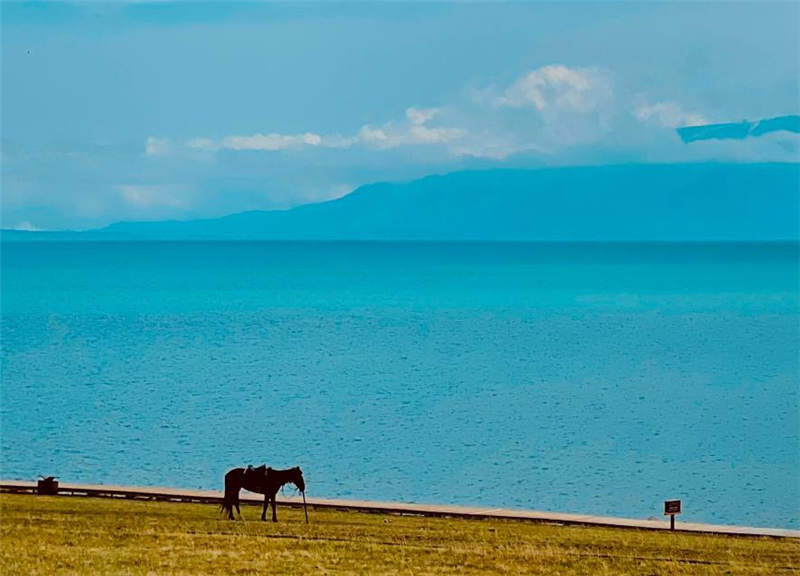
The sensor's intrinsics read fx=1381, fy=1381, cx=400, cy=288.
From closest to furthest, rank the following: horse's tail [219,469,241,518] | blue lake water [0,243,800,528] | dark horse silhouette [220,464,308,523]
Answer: dark horse silhouette [220,464,308,523] < horse's tail [219,469,241,518] < blue lake water [0,243,800,528]

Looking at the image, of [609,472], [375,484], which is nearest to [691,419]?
[609,472]

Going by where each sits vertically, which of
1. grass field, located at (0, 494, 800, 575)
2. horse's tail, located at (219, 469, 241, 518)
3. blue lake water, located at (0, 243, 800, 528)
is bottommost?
grass field, located at (0, 494, 800, 575)

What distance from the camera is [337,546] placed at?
23.9m

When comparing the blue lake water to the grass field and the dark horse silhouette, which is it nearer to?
the grass field

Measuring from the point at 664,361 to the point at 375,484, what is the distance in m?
44.8

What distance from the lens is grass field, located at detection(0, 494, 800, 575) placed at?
22.3 meters

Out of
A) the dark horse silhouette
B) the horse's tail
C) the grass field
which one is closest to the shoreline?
the grass field

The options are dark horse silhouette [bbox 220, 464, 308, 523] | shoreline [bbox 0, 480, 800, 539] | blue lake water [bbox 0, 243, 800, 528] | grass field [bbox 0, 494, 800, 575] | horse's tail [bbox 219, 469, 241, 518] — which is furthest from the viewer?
blue lake water [bbox 0, 243, 800, 528]

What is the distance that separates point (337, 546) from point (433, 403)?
41.3 m

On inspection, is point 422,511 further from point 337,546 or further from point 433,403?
point 433,403

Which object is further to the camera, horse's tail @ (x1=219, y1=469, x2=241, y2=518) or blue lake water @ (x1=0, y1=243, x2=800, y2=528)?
blue lake water @ (x1=0, y1=243, x2=800, y2=528)

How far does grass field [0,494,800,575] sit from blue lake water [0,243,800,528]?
533 inches

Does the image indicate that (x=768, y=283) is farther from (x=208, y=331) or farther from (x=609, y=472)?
(x=609, y=472)

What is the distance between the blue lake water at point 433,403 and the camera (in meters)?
45.5
